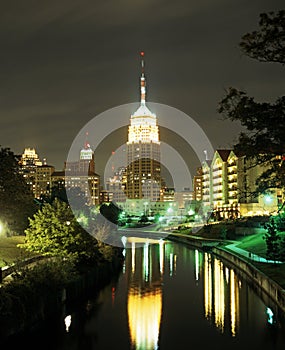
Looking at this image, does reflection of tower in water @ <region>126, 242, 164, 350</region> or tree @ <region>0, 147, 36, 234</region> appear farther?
tree @ <region>0, 147, 36, 234</region>

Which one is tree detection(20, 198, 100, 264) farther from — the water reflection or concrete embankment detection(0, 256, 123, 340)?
the water reflection

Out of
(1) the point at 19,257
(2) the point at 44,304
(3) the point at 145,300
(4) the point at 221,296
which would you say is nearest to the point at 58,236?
(1) the point at 19,257

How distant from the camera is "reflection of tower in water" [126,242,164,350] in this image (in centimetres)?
2769

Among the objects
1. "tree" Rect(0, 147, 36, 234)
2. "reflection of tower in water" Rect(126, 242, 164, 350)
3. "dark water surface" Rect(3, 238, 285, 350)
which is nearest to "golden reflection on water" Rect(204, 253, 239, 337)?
"dark water surface" Rect(3, 238, 285, 350)

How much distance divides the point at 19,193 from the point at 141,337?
83.9 feet

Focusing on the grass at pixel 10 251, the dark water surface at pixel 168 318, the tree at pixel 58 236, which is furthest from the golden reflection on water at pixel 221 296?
the grass at pixel 10 251

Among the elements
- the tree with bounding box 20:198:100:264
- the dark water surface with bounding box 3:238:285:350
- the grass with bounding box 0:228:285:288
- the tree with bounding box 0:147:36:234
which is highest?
the tree with bounding box 0:147:36:234

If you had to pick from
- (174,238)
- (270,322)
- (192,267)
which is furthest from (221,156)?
(270,322)

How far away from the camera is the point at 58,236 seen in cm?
4003

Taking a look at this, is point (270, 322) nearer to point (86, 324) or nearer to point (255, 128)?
point (86, 324)

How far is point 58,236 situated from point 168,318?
40.1 ft

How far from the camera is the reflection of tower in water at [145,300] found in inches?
1090

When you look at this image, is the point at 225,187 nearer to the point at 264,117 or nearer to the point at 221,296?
the point at 221,296

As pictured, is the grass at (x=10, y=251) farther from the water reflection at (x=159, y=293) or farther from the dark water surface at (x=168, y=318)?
the water reflection at (x=159, y=293)
